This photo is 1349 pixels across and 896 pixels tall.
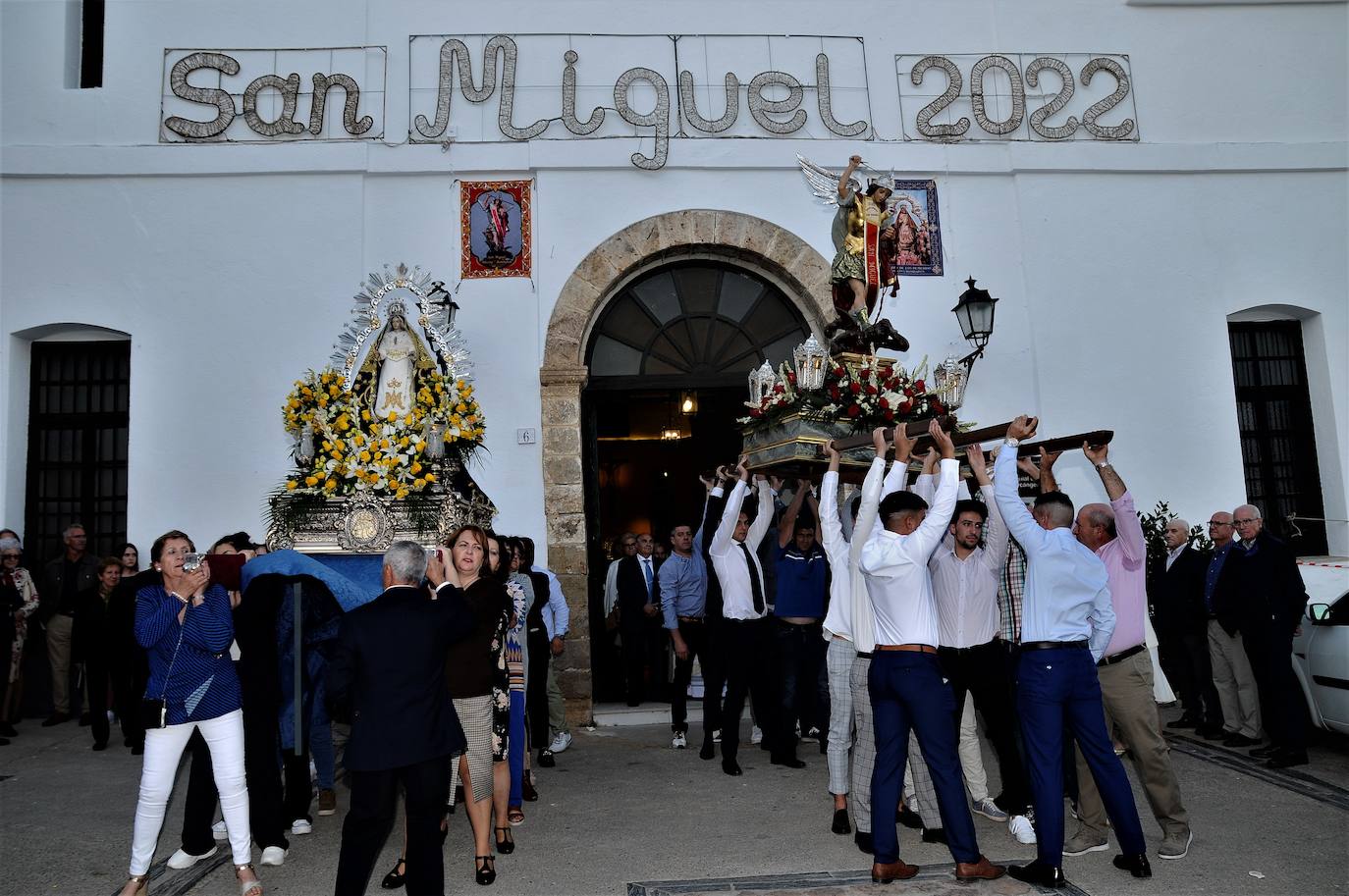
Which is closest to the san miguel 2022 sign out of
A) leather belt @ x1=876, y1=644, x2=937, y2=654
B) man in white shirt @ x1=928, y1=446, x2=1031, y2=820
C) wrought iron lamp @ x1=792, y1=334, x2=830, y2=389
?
wrought iron lamp @ x1=792, y1=334, x2=830, y2=389

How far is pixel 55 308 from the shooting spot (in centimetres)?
982

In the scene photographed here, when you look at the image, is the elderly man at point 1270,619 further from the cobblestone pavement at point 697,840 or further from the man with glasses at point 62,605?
the man with glasses at point 62,605

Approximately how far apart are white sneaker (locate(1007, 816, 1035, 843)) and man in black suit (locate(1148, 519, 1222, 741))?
344cm

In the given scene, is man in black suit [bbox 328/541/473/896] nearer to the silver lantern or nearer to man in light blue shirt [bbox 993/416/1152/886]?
man in light blue shirt [bbox 993/416/1152/886]

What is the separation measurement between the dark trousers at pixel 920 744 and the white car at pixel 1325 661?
4143 mm

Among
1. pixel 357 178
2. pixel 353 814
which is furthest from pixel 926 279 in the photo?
pixel 353 814

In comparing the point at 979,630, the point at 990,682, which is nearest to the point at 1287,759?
the point at 990,682

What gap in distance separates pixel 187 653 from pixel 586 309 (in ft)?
19.8

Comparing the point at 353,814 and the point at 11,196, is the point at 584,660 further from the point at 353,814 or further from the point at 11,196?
the point at 11,196

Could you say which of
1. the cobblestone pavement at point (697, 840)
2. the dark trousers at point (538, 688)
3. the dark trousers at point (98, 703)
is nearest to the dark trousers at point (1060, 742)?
the cobblestone pavement at point (697, 840)

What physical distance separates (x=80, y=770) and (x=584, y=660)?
422 cm

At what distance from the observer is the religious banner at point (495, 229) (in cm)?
1004

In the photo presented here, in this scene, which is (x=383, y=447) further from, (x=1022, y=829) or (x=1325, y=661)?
(x=1325, y=661)

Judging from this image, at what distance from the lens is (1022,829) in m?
5.39
